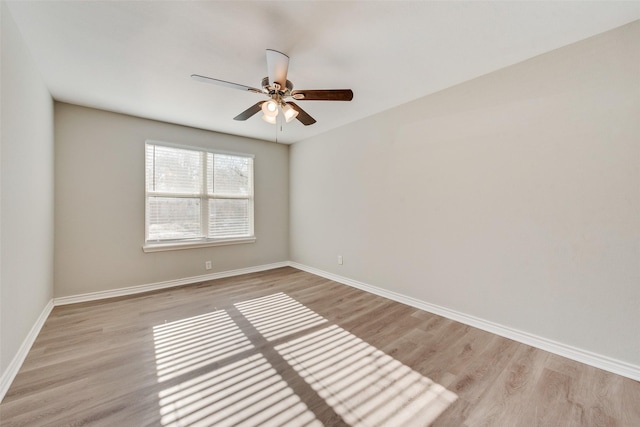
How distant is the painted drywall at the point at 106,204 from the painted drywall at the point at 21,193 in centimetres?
43

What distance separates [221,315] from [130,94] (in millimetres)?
2669

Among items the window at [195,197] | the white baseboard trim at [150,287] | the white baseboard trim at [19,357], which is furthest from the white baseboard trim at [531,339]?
the white baseboard trim at [19,357]

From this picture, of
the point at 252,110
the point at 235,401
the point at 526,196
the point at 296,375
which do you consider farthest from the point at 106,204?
the point at 526,196

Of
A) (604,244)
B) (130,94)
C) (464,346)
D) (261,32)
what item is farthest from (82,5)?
(604,244)

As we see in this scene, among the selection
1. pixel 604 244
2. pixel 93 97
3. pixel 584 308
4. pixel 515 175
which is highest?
pixel 93 97

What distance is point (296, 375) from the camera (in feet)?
5.91

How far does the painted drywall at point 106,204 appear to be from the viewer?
3.08 m

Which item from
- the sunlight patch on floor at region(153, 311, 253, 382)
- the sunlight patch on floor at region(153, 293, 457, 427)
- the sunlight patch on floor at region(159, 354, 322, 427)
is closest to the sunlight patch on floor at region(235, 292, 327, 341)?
the sunlight patch on floor at region(153, 293, 457, 427)

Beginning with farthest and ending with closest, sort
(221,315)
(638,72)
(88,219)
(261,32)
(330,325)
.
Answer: (88,219), (221,315), (330,325), (261,32), (638,72)

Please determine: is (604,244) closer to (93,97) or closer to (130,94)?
(130,94)

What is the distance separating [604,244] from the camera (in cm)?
188

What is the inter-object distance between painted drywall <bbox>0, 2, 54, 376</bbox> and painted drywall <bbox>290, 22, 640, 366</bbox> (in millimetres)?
3326

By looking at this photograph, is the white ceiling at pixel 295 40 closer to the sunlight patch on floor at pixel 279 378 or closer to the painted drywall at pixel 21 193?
the painted drywall at pixel 21 193

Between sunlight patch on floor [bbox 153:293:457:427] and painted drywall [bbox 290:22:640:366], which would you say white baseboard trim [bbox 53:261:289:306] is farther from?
painted drywall [bbox 290:22:640:366]
